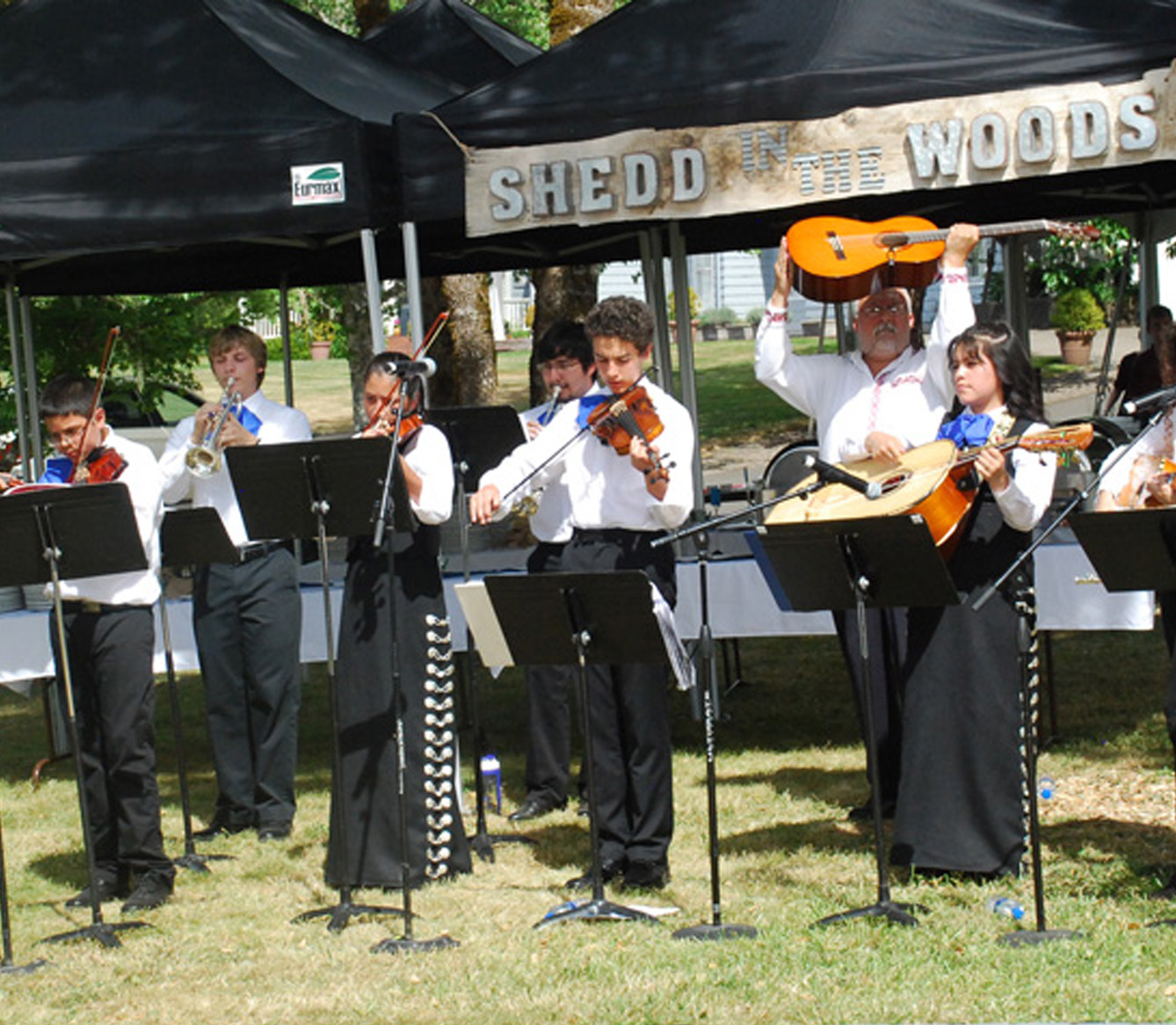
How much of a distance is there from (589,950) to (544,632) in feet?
3.15

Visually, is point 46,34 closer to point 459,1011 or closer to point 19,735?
point 19,735

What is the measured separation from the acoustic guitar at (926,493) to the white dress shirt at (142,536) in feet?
6.90

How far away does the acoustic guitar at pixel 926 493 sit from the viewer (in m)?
5.49

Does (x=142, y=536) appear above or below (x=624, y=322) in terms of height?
below

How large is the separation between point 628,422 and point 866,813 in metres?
2.11

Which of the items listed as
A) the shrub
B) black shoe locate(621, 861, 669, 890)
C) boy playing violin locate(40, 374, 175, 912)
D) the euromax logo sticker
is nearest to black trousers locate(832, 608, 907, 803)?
black shoe locate(621, 861, 669, 890)

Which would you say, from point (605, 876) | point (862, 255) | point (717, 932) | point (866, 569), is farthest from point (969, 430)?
point (605, 876)

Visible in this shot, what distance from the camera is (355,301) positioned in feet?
65.4

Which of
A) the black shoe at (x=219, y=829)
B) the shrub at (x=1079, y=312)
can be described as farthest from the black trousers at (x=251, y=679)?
the shrub at (x=1079, y=312)

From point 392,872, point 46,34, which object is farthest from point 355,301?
point 392,872

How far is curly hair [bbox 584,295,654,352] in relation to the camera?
5.96m

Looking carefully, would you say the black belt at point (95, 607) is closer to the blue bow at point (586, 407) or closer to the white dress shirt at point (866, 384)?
the blue bow at point (586, 407)

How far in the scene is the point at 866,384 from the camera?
6484 mm

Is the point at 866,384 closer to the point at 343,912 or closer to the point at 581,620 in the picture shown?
the point at 581,620
